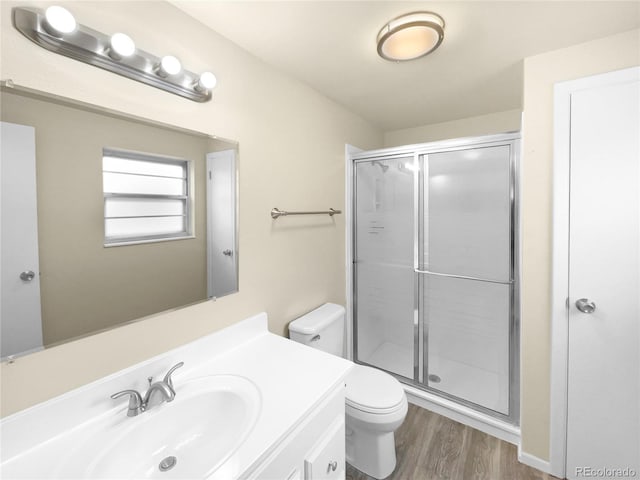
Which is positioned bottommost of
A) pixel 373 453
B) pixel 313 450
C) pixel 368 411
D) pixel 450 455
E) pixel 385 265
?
pixel 450 455

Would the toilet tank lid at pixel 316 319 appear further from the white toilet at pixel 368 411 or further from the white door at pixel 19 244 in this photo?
the white door at pixel 19 244

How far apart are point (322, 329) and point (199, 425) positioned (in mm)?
910

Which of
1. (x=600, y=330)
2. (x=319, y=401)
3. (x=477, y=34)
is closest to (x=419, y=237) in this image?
(x=600, y=330)

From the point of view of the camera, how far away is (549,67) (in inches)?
59.0

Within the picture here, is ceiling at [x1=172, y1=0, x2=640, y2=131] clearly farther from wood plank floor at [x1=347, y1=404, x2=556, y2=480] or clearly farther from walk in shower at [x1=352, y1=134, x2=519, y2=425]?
wood plank floor at [x1=347, y1=404, x2=556, y2=480]

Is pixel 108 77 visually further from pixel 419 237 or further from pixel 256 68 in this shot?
pixel 419 237

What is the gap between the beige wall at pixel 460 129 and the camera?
2393mm

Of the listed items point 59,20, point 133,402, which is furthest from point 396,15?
point 133,402

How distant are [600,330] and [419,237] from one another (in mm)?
1102

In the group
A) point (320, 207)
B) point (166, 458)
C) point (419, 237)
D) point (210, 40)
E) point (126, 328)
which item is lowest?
point (166, 458)

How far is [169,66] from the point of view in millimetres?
1066

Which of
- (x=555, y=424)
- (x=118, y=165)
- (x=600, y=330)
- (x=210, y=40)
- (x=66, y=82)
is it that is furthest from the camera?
(x=555, y=424)

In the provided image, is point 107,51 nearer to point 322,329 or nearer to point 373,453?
point 322,329

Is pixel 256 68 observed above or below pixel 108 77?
above
